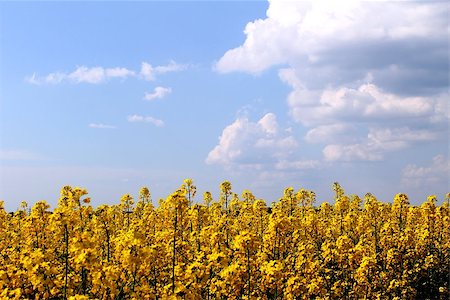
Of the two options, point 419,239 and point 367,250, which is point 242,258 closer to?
point 367,250

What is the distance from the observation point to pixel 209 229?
15.9 m

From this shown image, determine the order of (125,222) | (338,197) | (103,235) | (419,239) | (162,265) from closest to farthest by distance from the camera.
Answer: (162,265) < (103,235) < (419,239) < (125,222) < (338,197)

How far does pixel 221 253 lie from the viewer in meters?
12.2

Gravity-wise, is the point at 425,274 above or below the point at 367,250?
below

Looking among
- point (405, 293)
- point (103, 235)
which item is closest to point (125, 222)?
point (103, 235)

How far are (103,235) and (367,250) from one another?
10209mm

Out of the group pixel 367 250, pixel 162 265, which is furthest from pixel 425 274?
pixel 162 265

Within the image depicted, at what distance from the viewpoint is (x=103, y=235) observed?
19031 mm

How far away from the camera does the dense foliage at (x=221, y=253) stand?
441 inches

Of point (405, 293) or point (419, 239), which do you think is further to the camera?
point (419, 239)

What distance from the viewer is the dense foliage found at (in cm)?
1120

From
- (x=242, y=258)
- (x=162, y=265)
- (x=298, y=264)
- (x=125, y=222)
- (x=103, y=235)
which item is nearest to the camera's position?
(x=242, y=258)

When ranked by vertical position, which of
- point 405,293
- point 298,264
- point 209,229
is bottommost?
point 405,293

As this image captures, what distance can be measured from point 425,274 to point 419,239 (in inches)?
94.5
